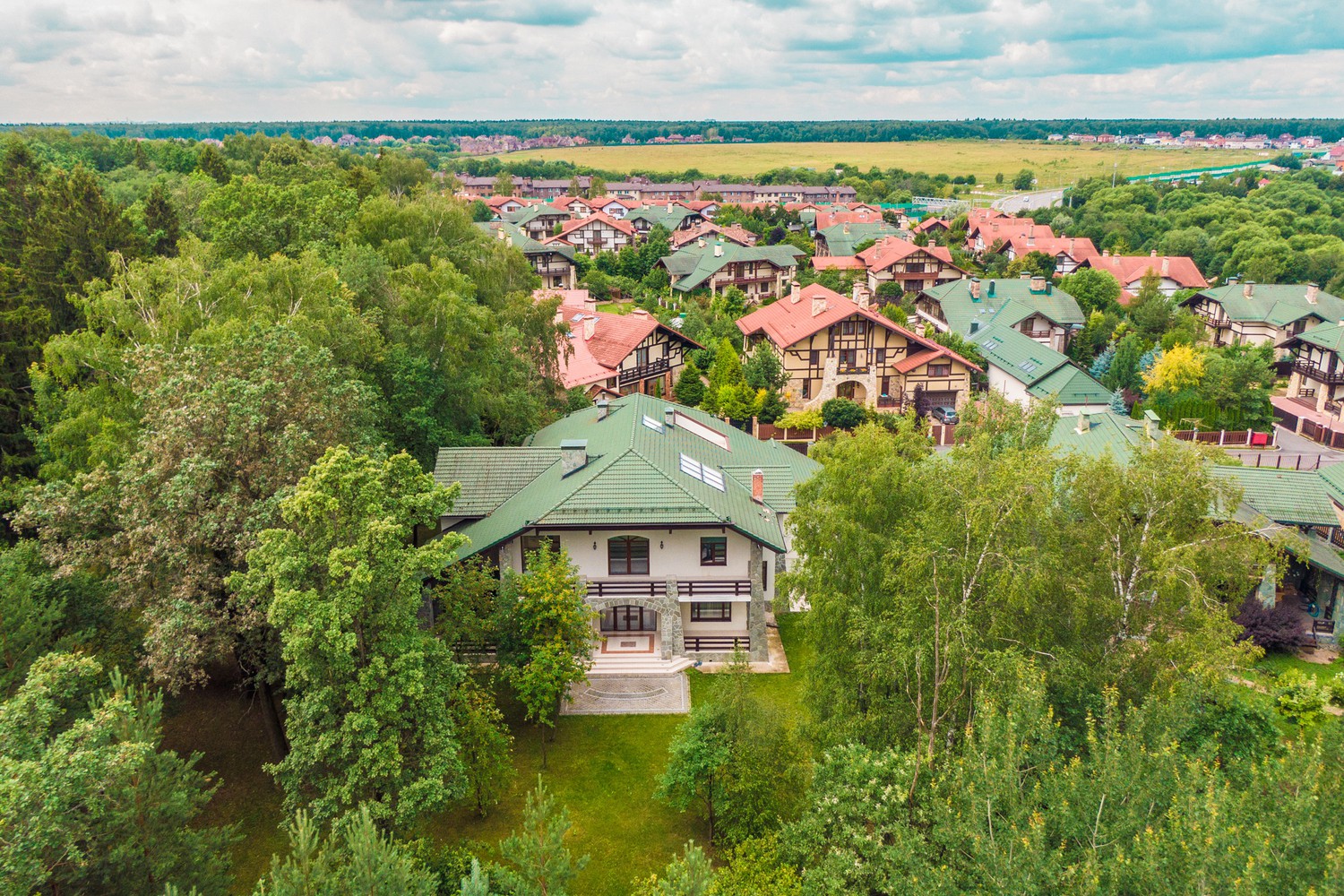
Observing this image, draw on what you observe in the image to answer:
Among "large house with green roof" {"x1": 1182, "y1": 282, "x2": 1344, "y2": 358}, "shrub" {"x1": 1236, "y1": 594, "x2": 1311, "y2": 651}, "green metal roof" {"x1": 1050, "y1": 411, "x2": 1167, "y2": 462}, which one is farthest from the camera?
"large house with green roof" {"x1": 1182, "y1": 282, "x2": 1344, "y2": 358}

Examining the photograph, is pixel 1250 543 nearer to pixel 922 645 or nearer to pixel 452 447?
pixel 922 645

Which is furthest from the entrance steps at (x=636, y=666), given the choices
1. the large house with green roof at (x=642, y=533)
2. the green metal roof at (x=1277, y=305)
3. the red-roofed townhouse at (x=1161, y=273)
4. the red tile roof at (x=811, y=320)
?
the red-roofed townhouse at (x=1161, y=273)

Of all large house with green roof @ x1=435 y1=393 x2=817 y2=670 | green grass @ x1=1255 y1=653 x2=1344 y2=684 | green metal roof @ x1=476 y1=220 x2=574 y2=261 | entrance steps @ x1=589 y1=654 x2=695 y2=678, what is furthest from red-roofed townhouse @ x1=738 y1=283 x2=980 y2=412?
green metal roof @ x1=476 y1=220 x2=574 y2=261

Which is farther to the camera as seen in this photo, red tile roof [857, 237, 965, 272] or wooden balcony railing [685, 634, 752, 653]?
red tile roof [857, 237, 965, 272]

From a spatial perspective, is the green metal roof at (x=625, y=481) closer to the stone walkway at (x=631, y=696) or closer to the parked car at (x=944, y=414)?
the stone walkway at (x=631, y=696)

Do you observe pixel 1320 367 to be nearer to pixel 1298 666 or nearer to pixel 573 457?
pixel 1298 666

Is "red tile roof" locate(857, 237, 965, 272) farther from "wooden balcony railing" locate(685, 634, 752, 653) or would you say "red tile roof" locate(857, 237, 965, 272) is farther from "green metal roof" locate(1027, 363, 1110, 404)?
"wooden balcony railing" locate(685, 634, 752, 653)
